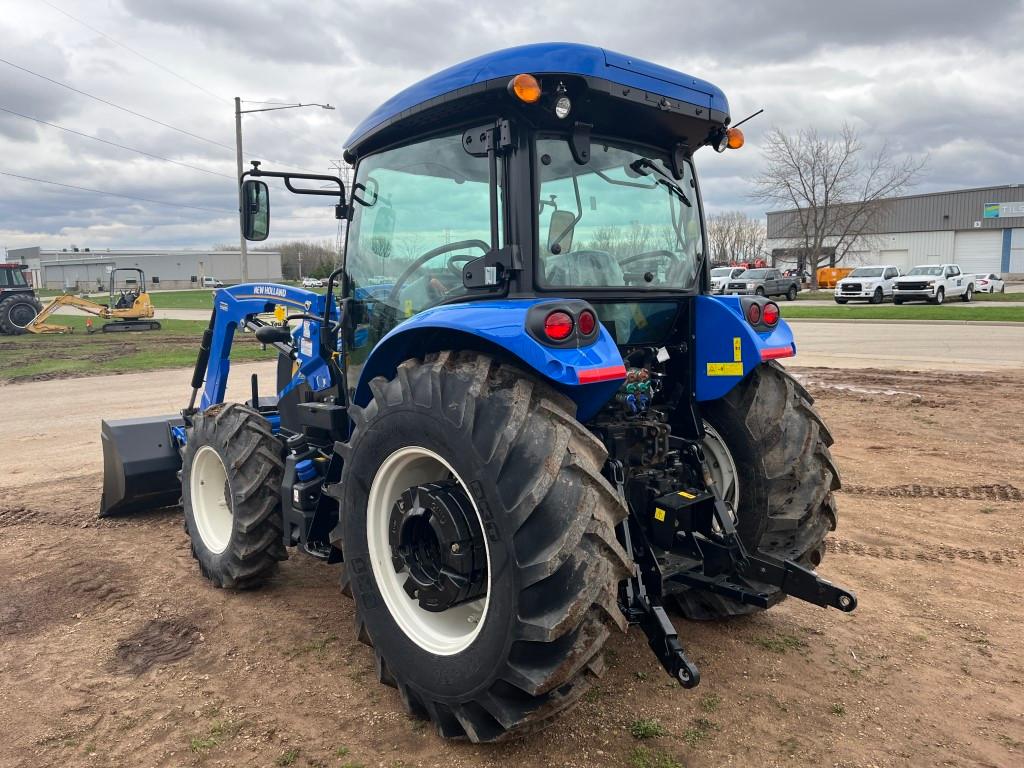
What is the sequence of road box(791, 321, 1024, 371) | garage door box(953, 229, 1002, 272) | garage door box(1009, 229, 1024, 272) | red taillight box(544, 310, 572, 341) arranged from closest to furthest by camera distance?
red taillight box(544, 310, 572, 341) < road box(791, 321, 1024, 371) < garage door box(1009, 229, 1024, 272) < garage door box(953, 229, 1002, 272)

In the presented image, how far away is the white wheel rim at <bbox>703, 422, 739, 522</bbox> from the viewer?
379cm

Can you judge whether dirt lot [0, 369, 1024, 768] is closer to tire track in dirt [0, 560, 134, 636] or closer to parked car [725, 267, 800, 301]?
tire track in dirt [0, 560, 134, 636]

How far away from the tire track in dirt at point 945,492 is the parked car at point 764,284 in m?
30.2

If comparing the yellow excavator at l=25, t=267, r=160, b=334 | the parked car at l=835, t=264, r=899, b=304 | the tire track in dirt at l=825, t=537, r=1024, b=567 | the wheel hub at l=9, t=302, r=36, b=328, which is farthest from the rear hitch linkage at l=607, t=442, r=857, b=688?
the parked car at l=835, t=264, r=899, b=304

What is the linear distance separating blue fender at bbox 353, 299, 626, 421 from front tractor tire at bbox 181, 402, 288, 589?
134cm

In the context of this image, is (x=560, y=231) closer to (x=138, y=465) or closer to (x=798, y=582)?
(x=798, y=582)

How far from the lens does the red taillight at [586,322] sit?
8.87 feet

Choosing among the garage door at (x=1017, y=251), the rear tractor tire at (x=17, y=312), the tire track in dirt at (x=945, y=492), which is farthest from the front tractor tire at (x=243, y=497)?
the garage door at (x=1017, y=251)

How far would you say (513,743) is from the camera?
2902mm

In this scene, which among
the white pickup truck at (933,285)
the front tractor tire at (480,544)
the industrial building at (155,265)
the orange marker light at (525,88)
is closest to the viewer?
the front tractor tire at (480,544)

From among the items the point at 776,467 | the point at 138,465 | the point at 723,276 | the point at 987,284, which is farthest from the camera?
the point at 723,276

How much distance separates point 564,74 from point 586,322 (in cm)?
97

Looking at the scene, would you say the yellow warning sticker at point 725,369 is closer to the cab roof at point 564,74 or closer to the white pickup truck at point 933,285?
the cab roof at point 564,74

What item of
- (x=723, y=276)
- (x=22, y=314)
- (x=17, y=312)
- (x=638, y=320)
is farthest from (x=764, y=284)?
(x=638, y=320)
